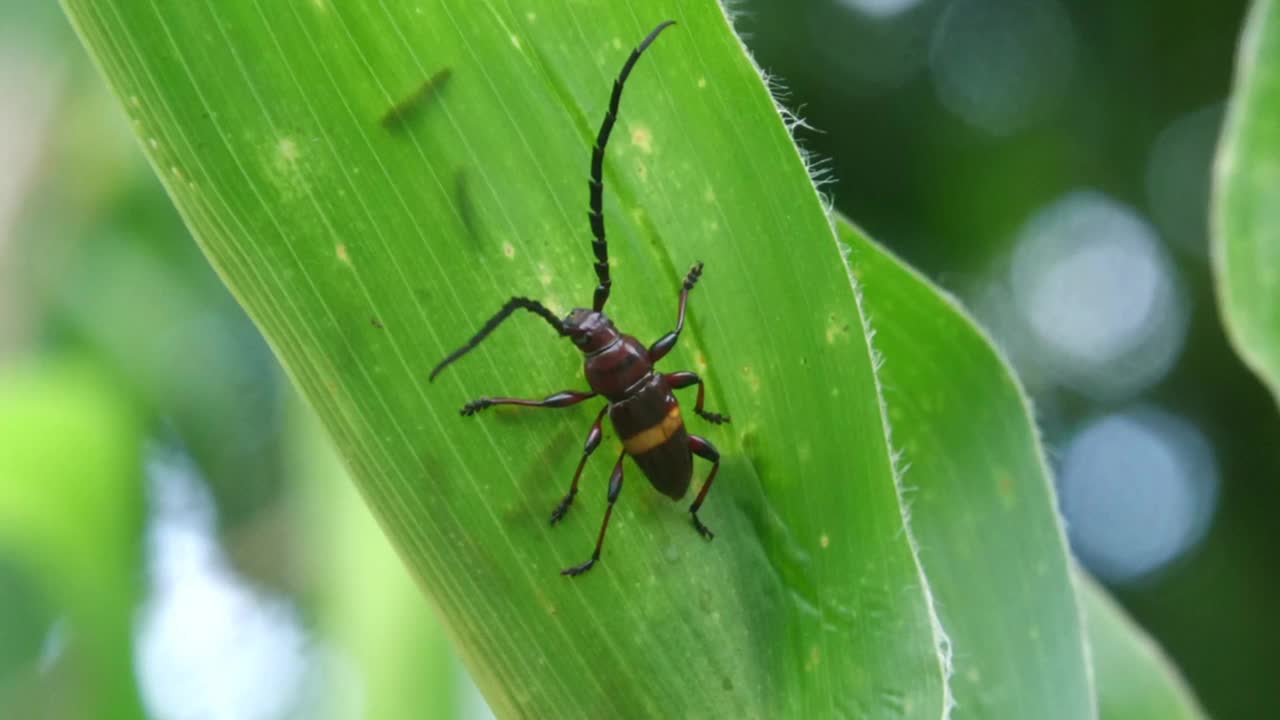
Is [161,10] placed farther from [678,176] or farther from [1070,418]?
[1070,418]

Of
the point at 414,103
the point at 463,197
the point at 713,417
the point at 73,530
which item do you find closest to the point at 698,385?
the point at 713,417

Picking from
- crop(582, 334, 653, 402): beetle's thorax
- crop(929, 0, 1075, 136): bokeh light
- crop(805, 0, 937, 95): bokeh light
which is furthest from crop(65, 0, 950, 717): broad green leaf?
crop(929, 0, 1075, 136): bokeh light

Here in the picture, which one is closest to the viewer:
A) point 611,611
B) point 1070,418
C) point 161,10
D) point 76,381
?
point 161,10

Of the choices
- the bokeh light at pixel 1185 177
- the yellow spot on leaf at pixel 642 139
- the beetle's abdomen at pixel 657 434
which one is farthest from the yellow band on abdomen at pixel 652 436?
the bokeh light at pixel 1185 177

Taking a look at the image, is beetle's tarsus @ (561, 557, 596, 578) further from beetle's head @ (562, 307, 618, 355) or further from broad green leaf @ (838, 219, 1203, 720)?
broad green leaf @ (838, 219, 1203, 720)

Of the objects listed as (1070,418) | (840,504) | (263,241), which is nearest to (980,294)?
(1070,418)

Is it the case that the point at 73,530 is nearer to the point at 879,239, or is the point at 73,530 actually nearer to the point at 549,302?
the point at 549,302
